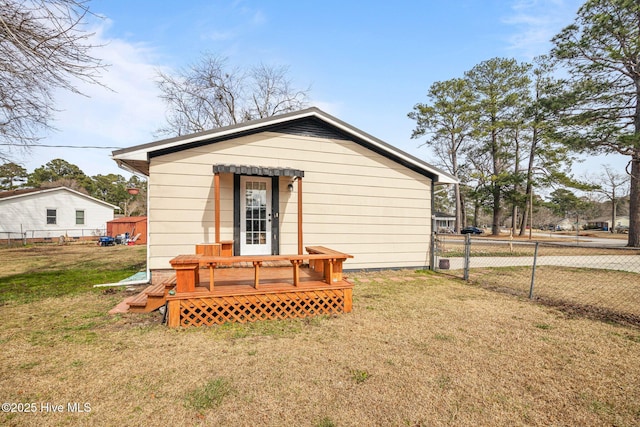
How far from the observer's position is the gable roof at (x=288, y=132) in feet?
19.0

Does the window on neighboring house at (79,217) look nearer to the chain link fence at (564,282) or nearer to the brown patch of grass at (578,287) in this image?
the chain link fence at (564,282)

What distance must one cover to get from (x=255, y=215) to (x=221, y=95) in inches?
685

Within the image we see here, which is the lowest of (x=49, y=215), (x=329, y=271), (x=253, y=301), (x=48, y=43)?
(x=253, y=301)

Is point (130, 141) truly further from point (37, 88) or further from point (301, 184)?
point (301, 184)

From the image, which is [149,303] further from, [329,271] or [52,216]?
[52,216]

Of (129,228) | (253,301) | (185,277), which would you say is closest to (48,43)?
(185,277)

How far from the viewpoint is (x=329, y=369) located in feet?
8.87

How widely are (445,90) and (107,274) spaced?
30.3 meters

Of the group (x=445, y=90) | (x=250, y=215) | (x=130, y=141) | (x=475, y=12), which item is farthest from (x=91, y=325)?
(x=445, y=90)

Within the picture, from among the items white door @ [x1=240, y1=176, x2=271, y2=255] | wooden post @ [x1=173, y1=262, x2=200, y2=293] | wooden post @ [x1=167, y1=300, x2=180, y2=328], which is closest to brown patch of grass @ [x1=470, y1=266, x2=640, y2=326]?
white door @ [x1=240, y1=176, x2=271, y2=255]

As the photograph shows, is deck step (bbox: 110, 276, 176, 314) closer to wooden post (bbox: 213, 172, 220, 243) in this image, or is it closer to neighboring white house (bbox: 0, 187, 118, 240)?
wooden post (bbox: 213, 172, 220, 243)

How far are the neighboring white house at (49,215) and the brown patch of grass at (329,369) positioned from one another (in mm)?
20864

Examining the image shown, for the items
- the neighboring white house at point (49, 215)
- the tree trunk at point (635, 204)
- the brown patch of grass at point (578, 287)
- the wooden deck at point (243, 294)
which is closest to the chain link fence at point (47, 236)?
the neighboring white house at point (49, 215)

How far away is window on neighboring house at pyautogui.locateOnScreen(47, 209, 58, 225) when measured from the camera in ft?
65.0
